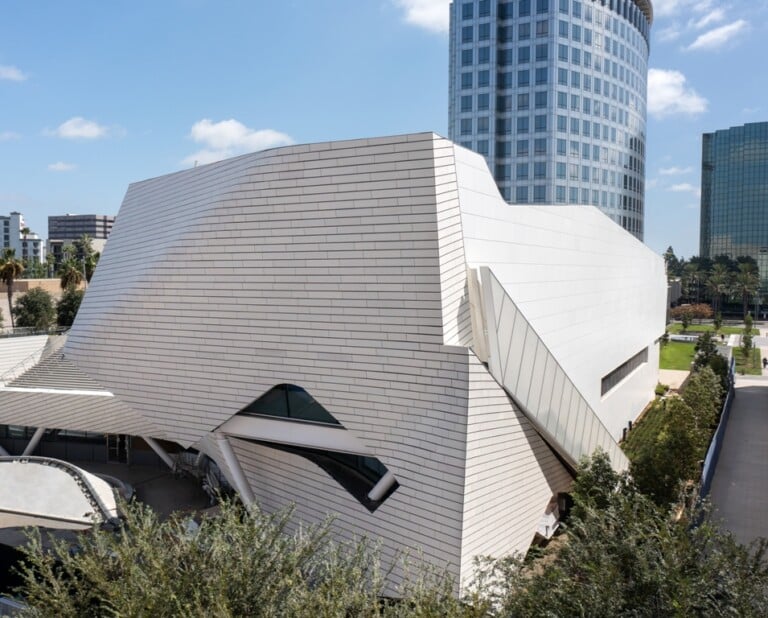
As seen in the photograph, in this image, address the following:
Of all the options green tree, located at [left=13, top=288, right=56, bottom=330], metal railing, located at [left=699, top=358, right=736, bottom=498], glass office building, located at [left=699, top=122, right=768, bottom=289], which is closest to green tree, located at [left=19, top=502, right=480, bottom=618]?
metal railing, located at [left=699, top=358, right=736, bottom=498]

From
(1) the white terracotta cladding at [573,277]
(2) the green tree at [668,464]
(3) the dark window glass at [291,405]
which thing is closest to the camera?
(1) the white terracotta cladding at [573,277]

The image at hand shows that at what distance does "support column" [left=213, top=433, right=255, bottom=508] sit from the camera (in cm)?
2086

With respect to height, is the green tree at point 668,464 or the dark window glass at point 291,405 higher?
the dark window glass at point 291,405

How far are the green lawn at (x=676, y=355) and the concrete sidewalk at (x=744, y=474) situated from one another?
14.9m

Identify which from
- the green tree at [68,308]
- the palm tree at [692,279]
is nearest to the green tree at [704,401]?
the green tree at [68,308]

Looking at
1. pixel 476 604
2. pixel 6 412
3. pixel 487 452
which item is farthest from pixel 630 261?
pixel 6 412

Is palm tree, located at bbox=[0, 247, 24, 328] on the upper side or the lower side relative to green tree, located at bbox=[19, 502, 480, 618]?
upper

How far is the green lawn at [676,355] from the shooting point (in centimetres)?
5991

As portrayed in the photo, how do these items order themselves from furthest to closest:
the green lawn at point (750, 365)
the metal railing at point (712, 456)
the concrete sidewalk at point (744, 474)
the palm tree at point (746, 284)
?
the palm tree at point (746, 284)
the green lawn at point (750, 365)
the metal railing at point (712, 456)
the concrete sidewalk at point (744, 474)

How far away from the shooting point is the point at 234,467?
21.0 metres

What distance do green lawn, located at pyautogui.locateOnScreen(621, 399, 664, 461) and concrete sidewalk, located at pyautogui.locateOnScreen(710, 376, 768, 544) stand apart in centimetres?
331

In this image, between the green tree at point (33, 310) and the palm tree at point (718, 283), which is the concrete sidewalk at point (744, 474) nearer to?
the green tree at point (33, 310)

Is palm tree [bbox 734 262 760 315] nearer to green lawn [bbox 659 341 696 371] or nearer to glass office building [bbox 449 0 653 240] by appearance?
green lawn [bbox 659 341 696 371]

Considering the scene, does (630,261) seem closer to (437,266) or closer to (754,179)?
(437,266)
